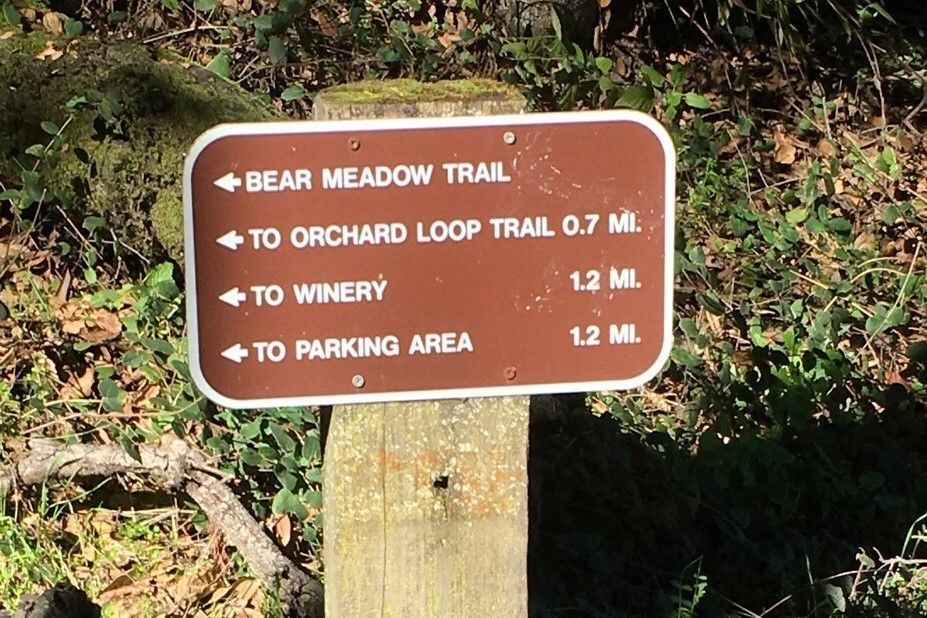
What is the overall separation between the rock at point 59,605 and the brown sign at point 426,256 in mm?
1403

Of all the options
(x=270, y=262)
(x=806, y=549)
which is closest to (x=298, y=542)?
(x=806, y=549)

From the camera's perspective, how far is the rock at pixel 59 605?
279cm

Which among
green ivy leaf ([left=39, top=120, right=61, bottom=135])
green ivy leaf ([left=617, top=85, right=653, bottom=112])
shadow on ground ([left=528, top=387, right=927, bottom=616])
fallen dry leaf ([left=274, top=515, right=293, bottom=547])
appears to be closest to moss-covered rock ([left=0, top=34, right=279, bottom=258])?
green ivy leaf ([left=39, top=120, right=61, bottom=135])

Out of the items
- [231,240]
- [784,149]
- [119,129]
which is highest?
[231,240]

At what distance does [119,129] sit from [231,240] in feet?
8.32

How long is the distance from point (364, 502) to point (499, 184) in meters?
0.51

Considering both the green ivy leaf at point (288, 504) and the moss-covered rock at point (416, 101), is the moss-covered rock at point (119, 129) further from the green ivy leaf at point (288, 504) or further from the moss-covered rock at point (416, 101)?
the moss-covered rock at point (416, 101)

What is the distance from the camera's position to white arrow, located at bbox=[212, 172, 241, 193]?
161 cm

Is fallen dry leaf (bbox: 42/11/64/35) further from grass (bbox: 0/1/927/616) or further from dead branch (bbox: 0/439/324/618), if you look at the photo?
dead branch (bbox: 0/439/324/618)

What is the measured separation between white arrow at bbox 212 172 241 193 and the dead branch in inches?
67.1

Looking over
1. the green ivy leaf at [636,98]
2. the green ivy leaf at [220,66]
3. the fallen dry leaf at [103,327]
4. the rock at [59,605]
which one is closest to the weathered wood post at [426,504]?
the rock at [59,605]

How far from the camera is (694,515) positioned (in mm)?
3367

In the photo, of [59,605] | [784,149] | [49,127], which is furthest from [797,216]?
[59,605]

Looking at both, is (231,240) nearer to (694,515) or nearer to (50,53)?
(694,515)
